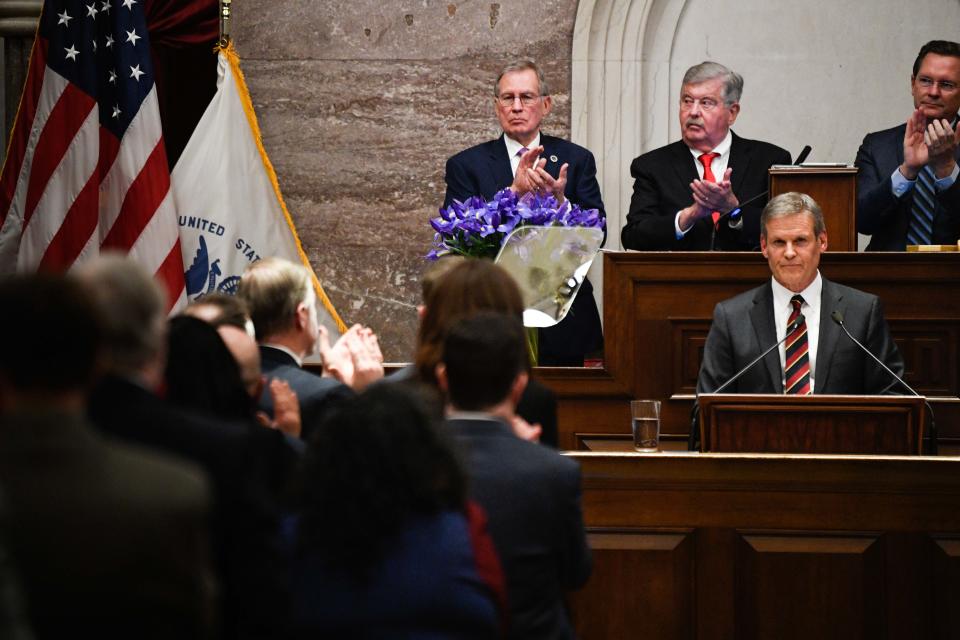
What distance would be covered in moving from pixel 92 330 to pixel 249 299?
1866 mm

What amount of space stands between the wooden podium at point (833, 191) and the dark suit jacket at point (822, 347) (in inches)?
21.8

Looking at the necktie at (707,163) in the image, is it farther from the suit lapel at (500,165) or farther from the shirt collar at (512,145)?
the suit lapel at (500,165)

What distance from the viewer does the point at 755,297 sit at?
17.4 feet

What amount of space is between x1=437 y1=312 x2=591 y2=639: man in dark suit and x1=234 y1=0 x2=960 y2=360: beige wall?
529cm

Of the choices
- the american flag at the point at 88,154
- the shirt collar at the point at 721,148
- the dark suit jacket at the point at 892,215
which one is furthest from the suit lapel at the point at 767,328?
the american flag at the point at 88,154

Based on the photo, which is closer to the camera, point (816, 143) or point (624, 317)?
point (624, 317)

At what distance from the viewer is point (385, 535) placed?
232cm

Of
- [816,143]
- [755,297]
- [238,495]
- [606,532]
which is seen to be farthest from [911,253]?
[238,495]

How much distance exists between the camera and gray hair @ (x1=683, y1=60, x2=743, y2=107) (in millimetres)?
6395

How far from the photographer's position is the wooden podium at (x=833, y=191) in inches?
227

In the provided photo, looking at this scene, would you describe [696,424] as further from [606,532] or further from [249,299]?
[249,299]

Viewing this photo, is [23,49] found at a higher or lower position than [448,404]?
higher

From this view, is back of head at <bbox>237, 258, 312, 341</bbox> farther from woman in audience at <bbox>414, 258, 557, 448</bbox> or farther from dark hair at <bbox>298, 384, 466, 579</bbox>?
dark hair at <bbox>298, 384, 466, 579</bbox>

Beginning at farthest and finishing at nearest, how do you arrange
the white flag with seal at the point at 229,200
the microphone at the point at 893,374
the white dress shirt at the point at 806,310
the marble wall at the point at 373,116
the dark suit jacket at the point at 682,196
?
the marble wall at the point at 373,116, the white flag with seal at the point at 229,200, the dark suit jacket at the point at 682,196, the white dress shirt at the point at 806,310, the microphone at the point at 893,374
